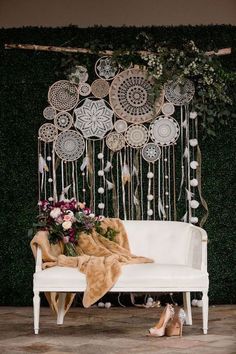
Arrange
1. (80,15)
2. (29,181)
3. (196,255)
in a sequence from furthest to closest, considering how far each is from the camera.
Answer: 1. (80,15)
2. (29,181)
3. (196,255)

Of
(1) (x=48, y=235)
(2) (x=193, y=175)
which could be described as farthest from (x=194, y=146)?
(1) (x=48, y=235)

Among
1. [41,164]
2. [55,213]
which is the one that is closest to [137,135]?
[41,164]

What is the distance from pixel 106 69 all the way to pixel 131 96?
36 centimetres

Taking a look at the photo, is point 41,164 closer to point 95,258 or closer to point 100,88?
point 100,88

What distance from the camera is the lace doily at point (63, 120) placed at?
8.37m

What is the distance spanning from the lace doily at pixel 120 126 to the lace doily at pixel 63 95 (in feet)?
1.47

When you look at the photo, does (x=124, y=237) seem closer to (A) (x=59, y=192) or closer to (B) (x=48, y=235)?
(B) (x=48, y=235)

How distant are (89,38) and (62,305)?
8.87ft

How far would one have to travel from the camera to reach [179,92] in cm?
838

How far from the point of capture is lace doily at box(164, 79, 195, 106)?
27.5ft

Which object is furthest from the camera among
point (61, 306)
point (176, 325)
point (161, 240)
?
point (161, 240)

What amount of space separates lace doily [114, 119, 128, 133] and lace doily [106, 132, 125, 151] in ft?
0.15

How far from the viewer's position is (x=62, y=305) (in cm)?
711

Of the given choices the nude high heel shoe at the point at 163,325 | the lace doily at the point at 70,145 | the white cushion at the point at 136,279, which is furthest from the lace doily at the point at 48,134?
the nude high heel shoe at the point at 163,325
